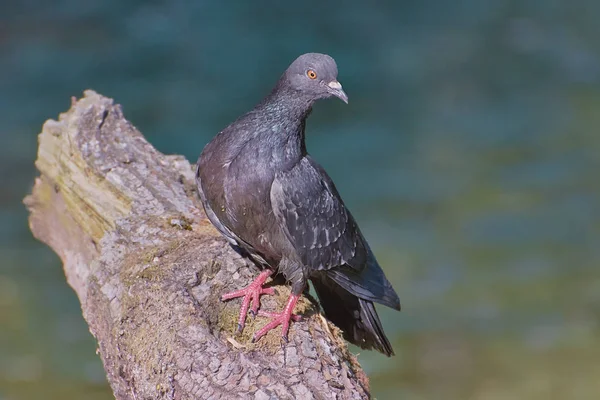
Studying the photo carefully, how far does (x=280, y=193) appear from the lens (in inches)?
191

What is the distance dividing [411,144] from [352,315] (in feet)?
25.8

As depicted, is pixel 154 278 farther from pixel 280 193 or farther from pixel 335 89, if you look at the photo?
pixel 335 89

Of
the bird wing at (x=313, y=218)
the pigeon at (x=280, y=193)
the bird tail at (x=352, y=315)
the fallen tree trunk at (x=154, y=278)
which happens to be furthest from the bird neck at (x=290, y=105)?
the bird tail at (x=352, y=315)

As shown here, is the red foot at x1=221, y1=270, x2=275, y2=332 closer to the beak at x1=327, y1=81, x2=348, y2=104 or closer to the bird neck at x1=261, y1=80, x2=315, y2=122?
the bird neck at x1=261, y1=80, x2=315, y2=122

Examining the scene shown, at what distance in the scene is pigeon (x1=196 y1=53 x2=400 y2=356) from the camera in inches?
190

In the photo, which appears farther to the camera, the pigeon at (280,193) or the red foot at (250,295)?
the pigeon at (280,193)

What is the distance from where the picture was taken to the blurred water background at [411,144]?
9.64 metres

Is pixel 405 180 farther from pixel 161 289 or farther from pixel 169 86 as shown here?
pixel 161 289

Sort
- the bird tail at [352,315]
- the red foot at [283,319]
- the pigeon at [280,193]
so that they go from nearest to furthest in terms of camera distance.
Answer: the red foot at [283,319], the pigeon at [280,193], the bird tail at [352,315]

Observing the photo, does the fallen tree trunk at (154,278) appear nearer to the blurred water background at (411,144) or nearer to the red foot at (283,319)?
the red foot at (283,319)

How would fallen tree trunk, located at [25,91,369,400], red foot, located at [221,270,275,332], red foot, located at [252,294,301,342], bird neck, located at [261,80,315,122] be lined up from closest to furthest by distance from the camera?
1. fallen tree trunk, located at [25,91,369,400]
2. red foot, located at [252,294,301,342]
3. red foot, located at [221,270,275,332]
4. bird neck, located at [261,80,315,122]

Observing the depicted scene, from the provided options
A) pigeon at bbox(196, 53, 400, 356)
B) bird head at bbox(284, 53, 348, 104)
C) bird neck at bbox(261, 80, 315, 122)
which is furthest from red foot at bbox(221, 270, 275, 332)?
bird head at bbox(284, 53, 348, 104)

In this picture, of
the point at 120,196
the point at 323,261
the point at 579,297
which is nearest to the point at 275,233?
the point at 323,261

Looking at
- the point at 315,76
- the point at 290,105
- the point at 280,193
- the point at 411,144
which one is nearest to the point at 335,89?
the point at 315,76
